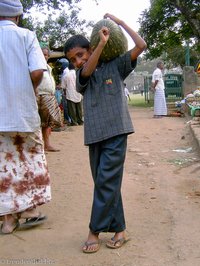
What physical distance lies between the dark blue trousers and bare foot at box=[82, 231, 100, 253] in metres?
0.06

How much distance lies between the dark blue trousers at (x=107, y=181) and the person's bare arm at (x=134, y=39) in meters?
0.59

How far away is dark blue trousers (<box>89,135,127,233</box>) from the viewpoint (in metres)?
3.03

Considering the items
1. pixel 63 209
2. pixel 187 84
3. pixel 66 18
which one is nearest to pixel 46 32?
pixel 66 18

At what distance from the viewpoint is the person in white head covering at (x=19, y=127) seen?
3.34 m

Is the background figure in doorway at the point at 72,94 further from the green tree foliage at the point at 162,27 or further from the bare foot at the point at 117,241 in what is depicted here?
the green tree foliage at the point at 162,27

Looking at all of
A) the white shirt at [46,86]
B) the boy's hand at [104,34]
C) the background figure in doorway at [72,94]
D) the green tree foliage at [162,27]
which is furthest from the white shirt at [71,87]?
the green tree foliage at [162,27]

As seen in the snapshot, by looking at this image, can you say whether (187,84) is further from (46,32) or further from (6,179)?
(46,32)

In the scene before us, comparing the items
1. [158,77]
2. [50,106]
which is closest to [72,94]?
[158,77]

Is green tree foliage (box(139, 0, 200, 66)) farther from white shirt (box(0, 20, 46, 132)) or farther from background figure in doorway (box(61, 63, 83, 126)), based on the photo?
white shirt (box(0, 20, 46, 132))

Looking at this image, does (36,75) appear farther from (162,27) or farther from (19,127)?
(162,27)

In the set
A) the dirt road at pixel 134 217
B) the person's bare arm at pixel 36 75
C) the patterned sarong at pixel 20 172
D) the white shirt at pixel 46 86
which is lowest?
the dirt road at pixel 134 217

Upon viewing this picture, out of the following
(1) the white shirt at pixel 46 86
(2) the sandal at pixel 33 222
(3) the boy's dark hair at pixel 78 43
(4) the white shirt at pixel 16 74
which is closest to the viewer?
(3) the boy's dark hair at pixel 78 43

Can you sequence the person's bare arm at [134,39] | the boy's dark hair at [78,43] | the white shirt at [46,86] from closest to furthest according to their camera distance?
1. the person's bare arm at [134,39]
2. the boy's dark hair at [78,43]
3. the white shirt at [46,86]

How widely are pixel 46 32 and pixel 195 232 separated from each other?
2775 cm
